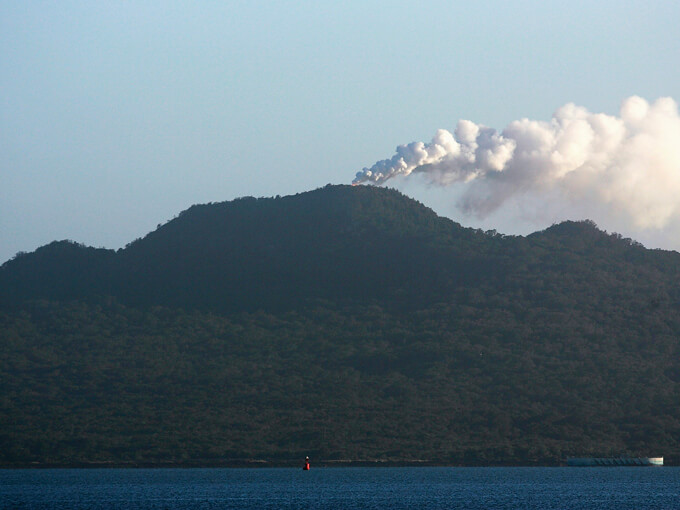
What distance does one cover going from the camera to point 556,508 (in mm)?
142750

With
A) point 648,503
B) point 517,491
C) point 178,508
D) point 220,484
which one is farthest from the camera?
point 220,484

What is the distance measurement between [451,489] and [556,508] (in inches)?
1492

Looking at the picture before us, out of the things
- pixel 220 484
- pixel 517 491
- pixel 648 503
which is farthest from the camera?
pixel 220 484

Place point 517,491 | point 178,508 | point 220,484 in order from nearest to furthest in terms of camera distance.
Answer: point 178,508
point 517,491
point 220,484

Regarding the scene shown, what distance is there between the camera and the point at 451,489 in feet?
589

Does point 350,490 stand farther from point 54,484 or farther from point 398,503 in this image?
point 54,484

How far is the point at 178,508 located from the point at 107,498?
73.7ft

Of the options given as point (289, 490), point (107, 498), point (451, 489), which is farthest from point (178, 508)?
point (451, 489)

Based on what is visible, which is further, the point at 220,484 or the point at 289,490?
the point at 220,484

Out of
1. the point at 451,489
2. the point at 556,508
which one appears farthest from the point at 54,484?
the point at 556,508

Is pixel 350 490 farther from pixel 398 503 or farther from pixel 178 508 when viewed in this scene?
pixel 178 508

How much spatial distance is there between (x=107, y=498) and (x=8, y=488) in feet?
93.8

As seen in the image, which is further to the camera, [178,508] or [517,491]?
[517,491]

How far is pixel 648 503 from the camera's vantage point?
15100cm
